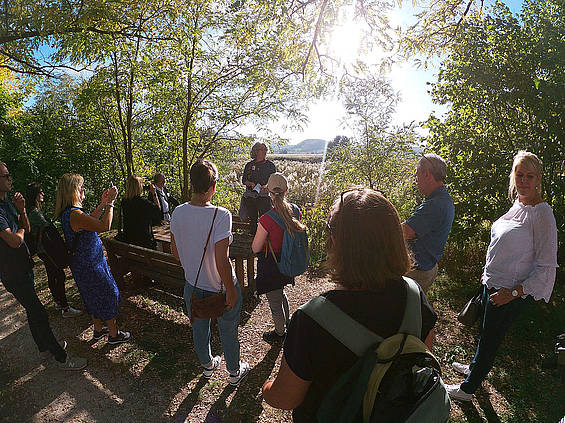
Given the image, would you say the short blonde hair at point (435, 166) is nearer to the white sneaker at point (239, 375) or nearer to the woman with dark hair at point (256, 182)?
the white sneaker at point (239, 375)

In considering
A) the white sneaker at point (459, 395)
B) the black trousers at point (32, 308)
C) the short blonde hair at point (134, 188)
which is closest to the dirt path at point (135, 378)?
the black trousers at point (32, 308)

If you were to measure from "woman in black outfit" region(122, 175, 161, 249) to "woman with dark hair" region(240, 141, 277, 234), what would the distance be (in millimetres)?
1626

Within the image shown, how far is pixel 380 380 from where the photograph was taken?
107 centimetres

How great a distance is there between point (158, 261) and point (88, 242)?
1216 millimetres

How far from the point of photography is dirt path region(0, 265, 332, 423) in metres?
2.99

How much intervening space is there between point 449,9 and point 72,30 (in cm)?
668

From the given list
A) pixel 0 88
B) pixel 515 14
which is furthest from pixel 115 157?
pixel 515 14

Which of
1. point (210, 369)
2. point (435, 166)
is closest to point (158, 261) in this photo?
point (210, 369)

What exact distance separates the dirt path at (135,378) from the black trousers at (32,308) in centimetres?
34

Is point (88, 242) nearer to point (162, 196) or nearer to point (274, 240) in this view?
point (274, 240)

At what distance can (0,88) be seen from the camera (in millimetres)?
10070

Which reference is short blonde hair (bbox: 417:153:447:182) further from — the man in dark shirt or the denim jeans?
the man in dark shirt

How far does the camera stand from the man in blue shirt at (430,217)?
110 inches

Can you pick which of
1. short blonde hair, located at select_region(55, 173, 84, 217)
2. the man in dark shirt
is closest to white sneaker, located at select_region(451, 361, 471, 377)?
short blonde hair, located at select_region(55, 173, 84, 217)
